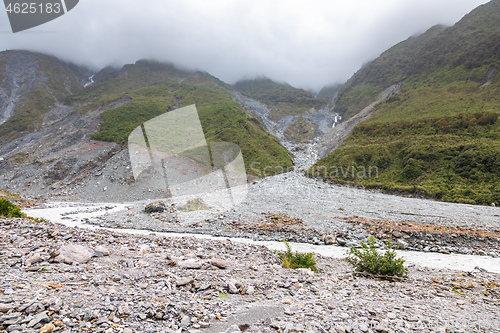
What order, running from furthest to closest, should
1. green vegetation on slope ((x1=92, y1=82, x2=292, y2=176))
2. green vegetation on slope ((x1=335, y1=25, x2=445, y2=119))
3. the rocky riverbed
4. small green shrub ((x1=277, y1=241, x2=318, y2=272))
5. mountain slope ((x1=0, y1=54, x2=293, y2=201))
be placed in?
green vegetation on slope ((x1=335, y1=25, x2=445, y2=119)) < green vegetation on slope ((x1=92, y1=82, x2=292, y2=176)) < mountain slope ((x1=0, y1=54, x2=293, y2=201)) < small green shrub ((x1=277, y1=241, x2=318, y2=272)) < the rocky riverbed

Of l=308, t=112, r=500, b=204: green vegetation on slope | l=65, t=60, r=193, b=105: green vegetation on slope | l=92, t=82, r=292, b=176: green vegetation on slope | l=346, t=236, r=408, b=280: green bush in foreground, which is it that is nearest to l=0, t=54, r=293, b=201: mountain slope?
l=92, t=82, r=292, b=176: green vegetation on slope

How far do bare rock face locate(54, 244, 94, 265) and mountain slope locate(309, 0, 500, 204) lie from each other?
39737 mm

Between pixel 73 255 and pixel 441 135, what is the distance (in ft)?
193

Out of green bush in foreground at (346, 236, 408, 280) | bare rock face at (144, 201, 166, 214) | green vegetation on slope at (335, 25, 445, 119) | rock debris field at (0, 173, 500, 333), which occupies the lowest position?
bare rock face at (144, 201, 166, 214)

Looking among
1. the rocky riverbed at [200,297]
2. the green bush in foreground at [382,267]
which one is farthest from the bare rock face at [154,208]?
the green bush in foreground at [382,267]

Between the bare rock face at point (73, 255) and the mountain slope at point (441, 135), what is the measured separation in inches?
1564

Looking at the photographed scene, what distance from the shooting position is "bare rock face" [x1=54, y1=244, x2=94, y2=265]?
5.59 m

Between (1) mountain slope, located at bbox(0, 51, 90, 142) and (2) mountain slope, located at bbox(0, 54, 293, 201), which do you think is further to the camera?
(1) mountain slope, located at bbox(0, 51, 90, 142)

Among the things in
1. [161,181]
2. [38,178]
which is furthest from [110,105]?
[161,181]

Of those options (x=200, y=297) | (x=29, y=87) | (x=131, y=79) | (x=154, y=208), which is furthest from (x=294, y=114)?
(x=29, y=87)

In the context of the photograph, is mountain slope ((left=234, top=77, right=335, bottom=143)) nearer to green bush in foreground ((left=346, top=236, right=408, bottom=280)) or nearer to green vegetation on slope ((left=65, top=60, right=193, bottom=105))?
green vegetation on slope ((left=65, top=60, right=193, bottom=105))

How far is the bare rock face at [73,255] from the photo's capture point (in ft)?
18.3

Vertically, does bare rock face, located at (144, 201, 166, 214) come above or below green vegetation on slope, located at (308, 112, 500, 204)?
above

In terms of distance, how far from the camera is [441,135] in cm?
4425
